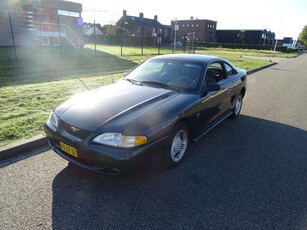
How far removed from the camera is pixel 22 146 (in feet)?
11.3

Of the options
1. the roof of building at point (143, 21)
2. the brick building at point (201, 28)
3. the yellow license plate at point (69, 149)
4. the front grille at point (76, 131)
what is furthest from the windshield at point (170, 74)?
the brick building at point (201, 28)

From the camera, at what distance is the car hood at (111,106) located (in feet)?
8.46

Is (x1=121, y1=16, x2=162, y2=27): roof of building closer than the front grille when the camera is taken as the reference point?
No

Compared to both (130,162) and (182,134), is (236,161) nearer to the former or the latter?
(182,134)

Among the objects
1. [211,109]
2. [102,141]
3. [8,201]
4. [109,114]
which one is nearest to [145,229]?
[102,141]

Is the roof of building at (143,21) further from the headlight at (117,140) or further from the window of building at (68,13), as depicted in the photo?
the headlight at (117,140)

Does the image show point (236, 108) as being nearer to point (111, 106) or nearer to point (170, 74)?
point (170, 74)

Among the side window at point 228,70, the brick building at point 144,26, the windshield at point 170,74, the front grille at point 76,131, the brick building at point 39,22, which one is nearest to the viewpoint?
the front grille at point 76,131

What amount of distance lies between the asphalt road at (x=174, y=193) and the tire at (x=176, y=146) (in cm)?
16

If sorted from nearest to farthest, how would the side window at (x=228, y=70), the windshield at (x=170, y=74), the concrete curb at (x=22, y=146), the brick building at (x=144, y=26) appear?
1. the concrete curb at (x=22, y=146)
2. the windshield at (x=170, y=74)
3. the side window at (x=228, y=70)
4. the brick building at (x=144, y=26)

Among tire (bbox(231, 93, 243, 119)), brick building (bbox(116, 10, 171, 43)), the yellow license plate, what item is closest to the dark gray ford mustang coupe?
the yellow license plate

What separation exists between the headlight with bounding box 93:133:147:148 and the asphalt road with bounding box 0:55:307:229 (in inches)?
25.2

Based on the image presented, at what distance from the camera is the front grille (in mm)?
2518

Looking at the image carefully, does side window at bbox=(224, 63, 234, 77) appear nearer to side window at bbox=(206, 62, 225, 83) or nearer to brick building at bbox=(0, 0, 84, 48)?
side window at bbox=(206, 62, 225, 83)
